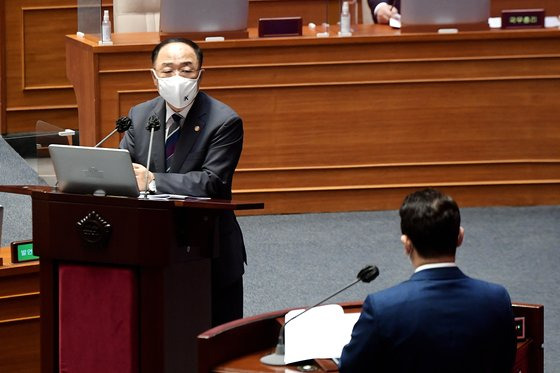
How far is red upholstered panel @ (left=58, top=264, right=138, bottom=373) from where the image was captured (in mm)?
3408

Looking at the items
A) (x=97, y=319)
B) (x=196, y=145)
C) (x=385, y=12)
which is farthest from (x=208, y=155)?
(x=385, y=12)

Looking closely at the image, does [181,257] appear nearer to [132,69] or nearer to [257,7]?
[132,69]

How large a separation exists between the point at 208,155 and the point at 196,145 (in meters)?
0.05

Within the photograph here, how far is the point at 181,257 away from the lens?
3.45 metres

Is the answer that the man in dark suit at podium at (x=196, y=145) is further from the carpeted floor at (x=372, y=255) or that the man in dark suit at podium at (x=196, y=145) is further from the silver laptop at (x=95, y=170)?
the carpeted floor at (x=372, y=255)

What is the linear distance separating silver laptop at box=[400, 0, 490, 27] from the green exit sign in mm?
3479

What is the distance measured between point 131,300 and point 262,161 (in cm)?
383

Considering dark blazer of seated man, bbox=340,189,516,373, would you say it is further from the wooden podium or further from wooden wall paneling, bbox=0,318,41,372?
wooden wall paneling, bbox=0,318,41,372

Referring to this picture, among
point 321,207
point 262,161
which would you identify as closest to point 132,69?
point 262,161

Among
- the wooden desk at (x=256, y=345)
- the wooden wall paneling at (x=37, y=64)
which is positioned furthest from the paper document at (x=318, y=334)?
the wooden wall paneling at (x=37, y=64)

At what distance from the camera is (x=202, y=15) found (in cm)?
701

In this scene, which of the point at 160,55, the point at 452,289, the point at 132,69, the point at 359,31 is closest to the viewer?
the point at 452,289

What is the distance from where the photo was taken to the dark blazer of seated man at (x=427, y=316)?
2598 millimetres

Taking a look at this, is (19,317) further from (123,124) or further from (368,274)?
(368,274)
